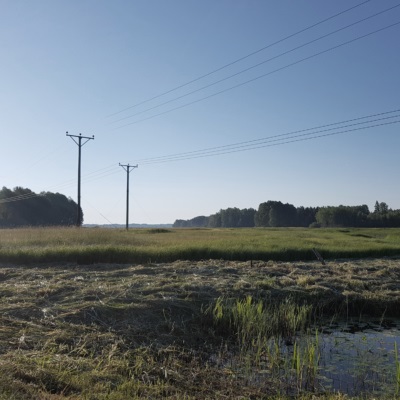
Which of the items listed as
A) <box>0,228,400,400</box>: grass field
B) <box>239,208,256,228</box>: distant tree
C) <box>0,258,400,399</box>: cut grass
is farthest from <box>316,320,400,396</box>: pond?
<box>239,208,256,228</box>: distant tree

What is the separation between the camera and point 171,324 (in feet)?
27.5

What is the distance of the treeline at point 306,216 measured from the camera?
4045 inches

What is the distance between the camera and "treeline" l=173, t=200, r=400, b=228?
337 ft

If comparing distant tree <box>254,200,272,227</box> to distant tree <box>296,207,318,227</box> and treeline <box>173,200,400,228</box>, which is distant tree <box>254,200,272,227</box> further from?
distant tree <box>296,207,318,227</box>

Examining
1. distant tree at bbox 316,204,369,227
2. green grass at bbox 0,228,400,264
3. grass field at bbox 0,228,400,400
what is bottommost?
grass field at bbox 0,228,400,400

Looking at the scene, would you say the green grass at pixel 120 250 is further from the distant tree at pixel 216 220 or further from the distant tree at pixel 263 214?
the distant tree at pixel 216 220

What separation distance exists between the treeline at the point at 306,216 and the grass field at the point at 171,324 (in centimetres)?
9142

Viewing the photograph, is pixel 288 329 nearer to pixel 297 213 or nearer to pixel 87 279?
pixel 87 279

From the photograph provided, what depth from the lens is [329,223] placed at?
106 meters

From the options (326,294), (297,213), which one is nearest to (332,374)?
(326,294)

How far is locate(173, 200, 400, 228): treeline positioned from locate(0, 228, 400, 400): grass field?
9142cm

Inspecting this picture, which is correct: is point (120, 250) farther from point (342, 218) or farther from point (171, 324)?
point (342, 218)

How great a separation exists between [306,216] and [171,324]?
123891mm

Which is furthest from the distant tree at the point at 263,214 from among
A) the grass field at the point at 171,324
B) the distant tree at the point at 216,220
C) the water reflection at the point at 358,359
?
the water reflection at the point at 358,359
